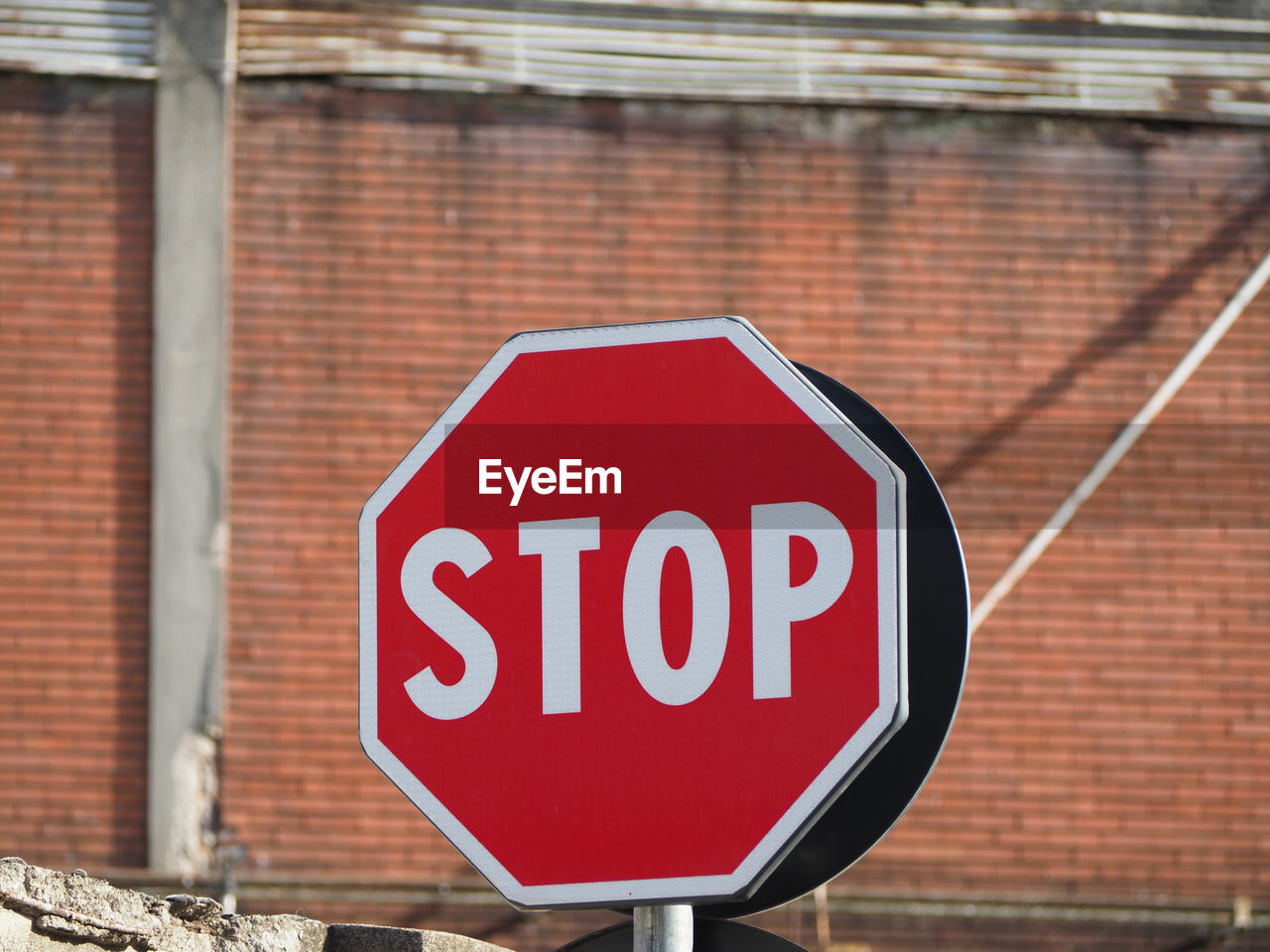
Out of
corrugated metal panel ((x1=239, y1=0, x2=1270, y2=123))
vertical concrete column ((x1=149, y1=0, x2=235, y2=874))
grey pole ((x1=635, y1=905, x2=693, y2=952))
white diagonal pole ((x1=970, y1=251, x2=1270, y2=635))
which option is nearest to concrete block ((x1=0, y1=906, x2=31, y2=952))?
grey pole ((x1=635, y1=905, x2=693, y2=952))

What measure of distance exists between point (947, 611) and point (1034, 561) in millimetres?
4900

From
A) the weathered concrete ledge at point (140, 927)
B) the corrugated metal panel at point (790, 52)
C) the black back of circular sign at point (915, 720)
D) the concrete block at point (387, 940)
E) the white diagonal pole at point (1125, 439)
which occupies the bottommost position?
the concrete block at point (387, 940)

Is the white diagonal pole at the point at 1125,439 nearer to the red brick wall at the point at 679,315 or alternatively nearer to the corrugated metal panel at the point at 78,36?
the red brick wall at the point at 679,315

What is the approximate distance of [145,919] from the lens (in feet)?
6.14

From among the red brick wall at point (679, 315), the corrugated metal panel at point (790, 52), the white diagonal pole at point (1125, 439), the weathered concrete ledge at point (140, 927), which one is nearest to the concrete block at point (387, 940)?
the weathered concrete ledge at point (140, 927)

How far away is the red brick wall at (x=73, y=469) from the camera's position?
19.6ft

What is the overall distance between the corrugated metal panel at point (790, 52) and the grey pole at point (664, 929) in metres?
5.44

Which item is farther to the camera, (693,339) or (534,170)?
(534,170)

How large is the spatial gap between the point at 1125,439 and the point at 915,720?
16.9ft

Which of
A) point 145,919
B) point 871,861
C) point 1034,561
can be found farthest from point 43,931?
point 1034,561

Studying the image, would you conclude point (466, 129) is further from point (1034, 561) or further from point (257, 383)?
point (1034, 561)

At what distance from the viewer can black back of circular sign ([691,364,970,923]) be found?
5.17ft

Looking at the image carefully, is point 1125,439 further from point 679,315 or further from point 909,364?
point 679,315

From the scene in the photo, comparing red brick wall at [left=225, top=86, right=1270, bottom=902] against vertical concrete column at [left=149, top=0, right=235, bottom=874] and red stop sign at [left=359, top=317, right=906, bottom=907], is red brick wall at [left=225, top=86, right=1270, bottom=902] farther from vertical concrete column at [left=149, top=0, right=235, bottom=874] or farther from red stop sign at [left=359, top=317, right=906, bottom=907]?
red stop sign at [left=359, top=317, right=906, bottom=907]
